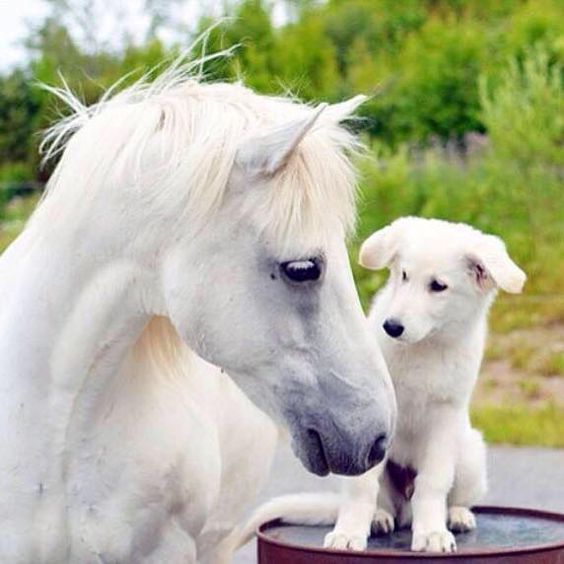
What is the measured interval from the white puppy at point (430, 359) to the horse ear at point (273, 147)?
0.61 m

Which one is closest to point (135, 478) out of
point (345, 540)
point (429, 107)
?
point (345, 540)

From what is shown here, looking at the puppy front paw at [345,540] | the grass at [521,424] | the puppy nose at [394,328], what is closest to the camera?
the puppy front paw at [345,540]

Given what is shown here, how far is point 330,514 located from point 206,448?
0.40 m

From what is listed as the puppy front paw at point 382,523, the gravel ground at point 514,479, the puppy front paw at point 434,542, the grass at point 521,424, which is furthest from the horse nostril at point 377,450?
the grass at point 521,424

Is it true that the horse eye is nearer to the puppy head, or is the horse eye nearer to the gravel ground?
the puppy head

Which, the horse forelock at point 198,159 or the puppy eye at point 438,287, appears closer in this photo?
the horse forelock at point 198,159

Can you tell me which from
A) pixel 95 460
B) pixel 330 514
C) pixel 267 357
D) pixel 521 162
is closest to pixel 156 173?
pixel 267 357

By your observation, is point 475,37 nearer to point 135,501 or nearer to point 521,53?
point 521,53

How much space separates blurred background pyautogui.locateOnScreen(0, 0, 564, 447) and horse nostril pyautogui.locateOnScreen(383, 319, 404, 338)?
0.66 ft

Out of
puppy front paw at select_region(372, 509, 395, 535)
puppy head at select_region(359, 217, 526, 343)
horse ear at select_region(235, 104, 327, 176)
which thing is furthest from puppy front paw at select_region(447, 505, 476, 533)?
horse ear at select_region(235, 104, 327, 176)

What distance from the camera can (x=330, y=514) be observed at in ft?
10.3

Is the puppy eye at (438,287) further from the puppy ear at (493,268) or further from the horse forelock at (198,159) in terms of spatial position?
the horse forelock at (198,159)

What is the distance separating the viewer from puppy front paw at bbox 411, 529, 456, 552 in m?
2.75

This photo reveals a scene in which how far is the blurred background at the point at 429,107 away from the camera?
8.98 meters
